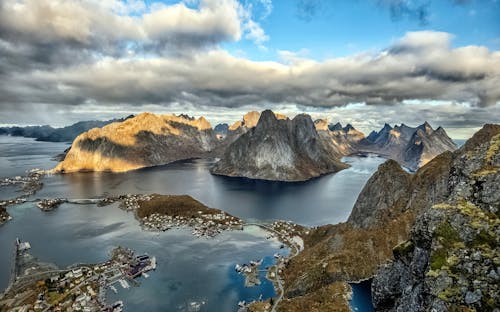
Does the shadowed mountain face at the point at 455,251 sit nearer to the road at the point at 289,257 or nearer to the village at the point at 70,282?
the road at the point at 289,257

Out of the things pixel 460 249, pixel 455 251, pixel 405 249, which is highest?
pixel 460 249

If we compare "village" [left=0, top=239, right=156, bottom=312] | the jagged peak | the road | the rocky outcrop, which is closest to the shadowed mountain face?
the rocky outcrop

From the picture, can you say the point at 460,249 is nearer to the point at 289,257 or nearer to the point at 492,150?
the point at 492,150

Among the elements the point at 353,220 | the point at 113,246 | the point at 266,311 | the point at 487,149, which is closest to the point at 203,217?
the point at 113,246

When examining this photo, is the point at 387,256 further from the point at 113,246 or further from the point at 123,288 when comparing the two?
the point at 113,246

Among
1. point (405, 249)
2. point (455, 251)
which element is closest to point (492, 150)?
point (455, 251)

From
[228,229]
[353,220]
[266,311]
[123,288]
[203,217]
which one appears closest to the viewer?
[266,311]
